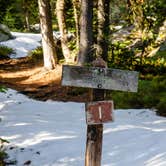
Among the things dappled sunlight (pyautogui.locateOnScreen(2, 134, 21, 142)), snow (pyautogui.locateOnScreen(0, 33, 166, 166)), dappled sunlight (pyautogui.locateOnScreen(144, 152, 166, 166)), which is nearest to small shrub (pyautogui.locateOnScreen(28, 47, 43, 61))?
snow (pyautogui.locateOnScreen(0, 33, 166, 166))

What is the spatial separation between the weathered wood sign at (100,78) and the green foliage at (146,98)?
542 cm

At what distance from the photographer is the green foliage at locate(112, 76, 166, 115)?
1078 centimetres

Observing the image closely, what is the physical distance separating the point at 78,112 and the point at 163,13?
7.00 meters

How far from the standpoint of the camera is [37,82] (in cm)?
1546

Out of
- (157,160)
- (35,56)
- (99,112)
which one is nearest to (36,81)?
(35,56)

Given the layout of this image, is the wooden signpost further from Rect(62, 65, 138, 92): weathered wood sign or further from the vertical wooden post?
the vertical wooden post

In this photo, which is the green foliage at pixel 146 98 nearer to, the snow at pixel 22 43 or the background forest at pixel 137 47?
the background forest at pixel 137 47

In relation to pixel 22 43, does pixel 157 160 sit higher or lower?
lower

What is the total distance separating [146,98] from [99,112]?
247 inches

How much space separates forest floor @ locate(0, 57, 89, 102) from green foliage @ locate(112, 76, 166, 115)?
1.24 metres

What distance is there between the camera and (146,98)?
1127 cm

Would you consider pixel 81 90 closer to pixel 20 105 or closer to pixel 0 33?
pixel 20 105

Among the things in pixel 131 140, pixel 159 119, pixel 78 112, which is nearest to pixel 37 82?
pixel 78 112

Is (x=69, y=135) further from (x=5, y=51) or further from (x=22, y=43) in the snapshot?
(x=22, y=43)
